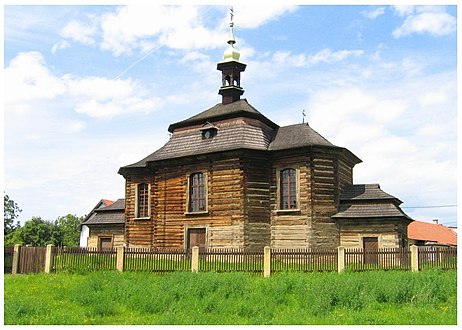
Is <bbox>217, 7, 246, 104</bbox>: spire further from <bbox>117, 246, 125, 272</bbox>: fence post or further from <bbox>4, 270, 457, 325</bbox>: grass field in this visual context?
<bbox>4, 270, 457, 325</bbox>: grass field

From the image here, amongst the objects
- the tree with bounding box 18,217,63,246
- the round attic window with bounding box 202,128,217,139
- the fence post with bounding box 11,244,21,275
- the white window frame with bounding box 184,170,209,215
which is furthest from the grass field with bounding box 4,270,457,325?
the tree with bounding box 18,217,63,246

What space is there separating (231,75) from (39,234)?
3717 cm

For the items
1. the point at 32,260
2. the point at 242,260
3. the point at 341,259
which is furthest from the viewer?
the point at 32,260

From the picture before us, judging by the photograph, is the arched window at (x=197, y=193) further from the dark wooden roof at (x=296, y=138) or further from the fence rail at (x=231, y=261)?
the fence rail at (x=231, y=261)

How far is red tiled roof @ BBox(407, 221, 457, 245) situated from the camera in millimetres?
48906

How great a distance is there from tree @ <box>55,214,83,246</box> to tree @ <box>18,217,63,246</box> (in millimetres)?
1221

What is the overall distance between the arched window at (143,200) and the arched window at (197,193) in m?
4.59

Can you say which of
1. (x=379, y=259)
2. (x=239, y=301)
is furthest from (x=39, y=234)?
(x=239, y=301)

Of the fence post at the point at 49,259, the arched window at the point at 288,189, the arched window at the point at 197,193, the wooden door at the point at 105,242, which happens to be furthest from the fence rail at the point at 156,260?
the wooden door at the point at 105,242

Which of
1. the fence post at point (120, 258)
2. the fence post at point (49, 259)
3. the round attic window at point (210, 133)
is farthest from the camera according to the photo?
the round attic window at point (210, 133)

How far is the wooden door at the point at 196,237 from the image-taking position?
24500mm

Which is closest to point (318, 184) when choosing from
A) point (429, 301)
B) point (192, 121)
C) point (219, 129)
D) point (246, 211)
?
point (246, 211)

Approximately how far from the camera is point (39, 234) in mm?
55250

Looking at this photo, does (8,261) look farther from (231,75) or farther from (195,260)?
(231,75)
